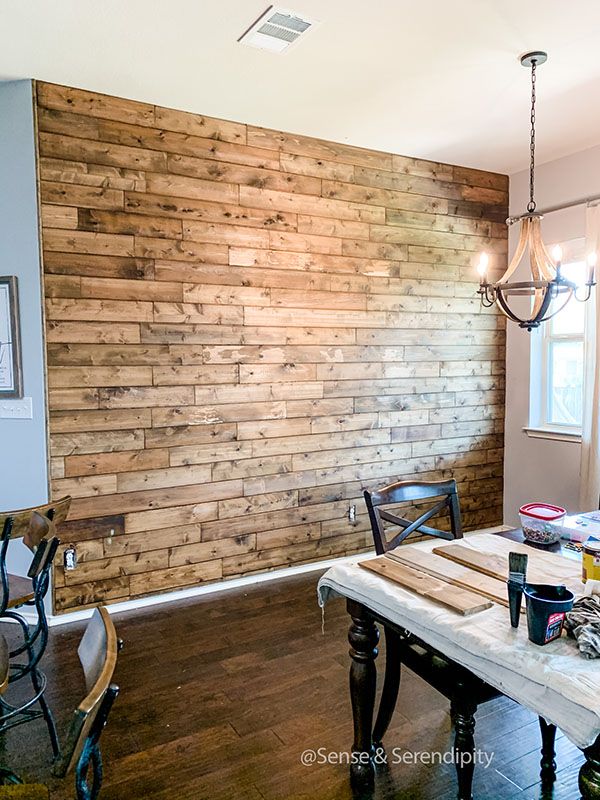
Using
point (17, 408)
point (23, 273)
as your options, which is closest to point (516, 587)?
point (17, 408)

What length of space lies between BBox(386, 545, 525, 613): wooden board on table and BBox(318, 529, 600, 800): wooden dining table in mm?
103

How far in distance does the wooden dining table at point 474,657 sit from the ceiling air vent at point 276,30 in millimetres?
2298

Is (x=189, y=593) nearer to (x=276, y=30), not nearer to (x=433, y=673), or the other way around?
(x=433, y=673)

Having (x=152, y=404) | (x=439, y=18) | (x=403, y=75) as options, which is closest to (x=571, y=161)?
(x=403, y=75)

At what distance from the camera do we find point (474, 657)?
1.37m

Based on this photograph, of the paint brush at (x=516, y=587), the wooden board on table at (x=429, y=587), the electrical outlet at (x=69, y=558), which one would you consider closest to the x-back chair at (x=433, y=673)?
the wooden board on table at (x=429, y=587)

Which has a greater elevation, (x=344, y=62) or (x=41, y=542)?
(x=344, y=62)

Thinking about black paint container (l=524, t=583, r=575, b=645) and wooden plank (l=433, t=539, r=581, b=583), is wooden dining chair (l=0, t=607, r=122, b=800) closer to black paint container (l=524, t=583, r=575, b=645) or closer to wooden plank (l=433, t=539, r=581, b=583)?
black paint container (l=524, t=583, r=575, b=645)

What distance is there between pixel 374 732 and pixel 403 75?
122 inches

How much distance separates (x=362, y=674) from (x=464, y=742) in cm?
38

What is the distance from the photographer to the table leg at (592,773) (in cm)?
113

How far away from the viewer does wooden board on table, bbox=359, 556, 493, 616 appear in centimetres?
150

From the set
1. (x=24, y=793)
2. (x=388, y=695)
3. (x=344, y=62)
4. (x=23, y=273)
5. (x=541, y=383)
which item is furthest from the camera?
(x=541, y=383)

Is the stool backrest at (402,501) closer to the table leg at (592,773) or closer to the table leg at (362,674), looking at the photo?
the table leg at (362,674)
